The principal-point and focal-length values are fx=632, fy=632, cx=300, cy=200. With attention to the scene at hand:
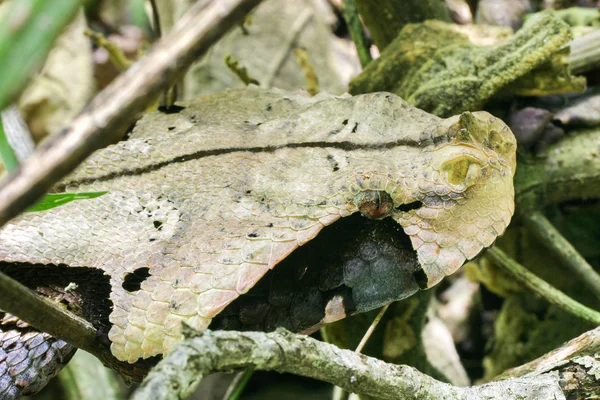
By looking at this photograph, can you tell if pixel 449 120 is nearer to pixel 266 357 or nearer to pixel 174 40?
pixel 266 357

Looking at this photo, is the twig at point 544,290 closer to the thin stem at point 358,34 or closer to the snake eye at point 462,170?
the snake eye at point 462,170

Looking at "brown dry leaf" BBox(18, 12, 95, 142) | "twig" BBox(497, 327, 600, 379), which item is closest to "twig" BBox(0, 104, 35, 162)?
"twig" BBox(497, 327, 600, 379)

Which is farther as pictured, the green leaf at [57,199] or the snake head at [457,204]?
the snake head at [457,204]

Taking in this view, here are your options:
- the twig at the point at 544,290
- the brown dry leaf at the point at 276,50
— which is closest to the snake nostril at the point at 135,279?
the twig at the point at 544,290

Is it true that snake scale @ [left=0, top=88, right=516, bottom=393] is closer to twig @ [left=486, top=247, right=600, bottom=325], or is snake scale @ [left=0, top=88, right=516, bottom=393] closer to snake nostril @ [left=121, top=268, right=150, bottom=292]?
snake nostril @ [left=121, top=268, right=150, bottom=292]

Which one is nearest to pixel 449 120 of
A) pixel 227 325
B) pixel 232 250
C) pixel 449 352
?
pixel 232 250
